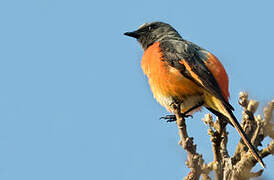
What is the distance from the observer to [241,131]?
14.8 ft

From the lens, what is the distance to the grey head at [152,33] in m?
7.30

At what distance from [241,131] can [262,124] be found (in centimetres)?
58

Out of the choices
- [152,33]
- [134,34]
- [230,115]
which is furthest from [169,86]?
[134,34]

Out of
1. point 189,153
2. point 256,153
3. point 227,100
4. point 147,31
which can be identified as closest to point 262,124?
point 256,153

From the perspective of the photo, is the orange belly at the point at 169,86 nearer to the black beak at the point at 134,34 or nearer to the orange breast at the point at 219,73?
the orange breast at the point at 219,73

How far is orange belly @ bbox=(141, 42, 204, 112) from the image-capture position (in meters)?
5.81

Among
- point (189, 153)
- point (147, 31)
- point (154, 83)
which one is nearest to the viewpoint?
point (189, 153)

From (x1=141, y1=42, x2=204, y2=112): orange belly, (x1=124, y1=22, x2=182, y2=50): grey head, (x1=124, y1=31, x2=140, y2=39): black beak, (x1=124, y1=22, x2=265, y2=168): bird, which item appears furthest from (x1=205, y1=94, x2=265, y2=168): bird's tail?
(x1=124, y1=31, x2=140, y2=39): black beak

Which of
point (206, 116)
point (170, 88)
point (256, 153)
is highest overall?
point (170, 88)

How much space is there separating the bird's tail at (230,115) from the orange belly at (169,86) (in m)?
0.16

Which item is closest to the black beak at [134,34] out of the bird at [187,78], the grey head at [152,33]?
the grey head at [152,33]

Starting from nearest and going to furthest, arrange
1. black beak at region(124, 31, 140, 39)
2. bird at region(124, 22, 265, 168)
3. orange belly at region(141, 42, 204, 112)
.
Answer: bird at region(124, 22, 265, 168) → orange belly at region(141, 42, 204, 112) → black beak at region(124, 31, 140, 39)

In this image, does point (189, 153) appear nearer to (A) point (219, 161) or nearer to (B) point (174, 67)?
(A) point (219, 161)

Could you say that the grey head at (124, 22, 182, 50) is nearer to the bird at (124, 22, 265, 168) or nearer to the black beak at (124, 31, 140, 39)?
the black beak at (124, 31, 140, 39)
